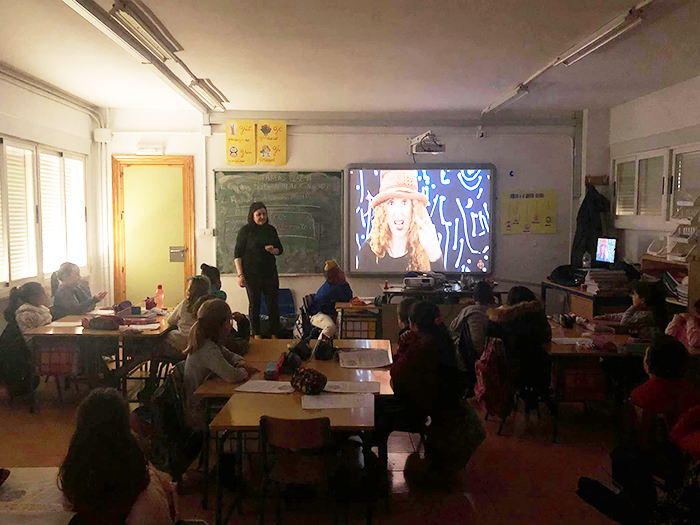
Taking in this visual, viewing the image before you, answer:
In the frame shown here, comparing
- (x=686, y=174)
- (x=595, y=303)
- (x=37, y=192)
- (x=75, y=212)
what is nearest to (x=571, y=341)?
(x=595, y=303)

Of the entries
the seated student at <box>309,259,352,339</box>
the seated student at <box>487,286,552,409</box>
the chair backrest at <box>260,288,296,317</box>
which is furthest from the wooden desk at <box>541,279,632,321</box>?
the chair backrest at <box>260,288,296,317</box>

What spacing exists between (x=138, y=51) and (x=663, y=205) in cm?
521

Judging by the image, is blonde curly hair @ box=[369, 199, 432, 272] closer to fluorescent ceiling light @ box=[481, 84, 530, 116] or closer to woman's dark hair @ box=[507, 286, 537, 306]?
fluorescent ceiling light @ box=[481, 84, 530, 116]

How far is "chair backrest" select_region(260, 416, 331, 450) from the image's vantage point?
250 centimetres

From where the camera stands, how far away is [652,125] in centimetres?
637

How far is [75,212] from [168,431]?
4.88 meters

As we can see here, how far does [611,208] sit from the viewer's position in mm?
7211

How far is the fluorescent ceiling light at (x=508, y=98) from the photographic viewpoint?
589cm

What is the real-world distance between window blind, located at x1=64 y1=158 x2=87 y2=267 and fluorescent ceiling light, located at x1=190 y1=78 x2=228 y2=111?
1762 millimetres

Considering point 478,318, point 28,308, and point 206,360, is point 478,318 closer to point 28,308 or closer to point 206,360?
point 206,360

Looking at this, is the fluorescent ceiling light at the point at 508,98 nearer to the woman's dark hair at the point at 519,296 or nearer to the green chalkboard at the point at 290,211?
the green chalkboard at the point at 290,211

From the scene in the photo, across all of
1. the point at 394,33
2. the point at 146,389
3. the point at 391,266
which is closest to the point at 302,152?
the point at 391,266

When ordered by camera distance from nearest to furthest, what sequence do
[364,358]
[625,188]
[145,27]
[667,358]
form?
1. [667,358]
2. [364,358]
3. [145,27]
4. [625,188]

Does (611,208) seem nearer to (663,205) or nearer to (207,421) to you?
(663,205)
